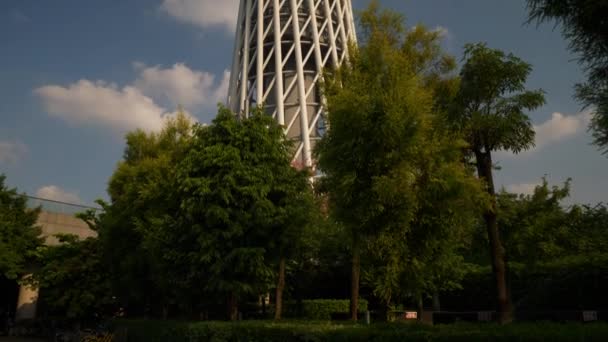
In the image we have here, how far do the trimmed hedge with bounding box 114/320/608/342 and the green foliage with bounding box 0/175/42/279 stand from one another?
14.2 metres

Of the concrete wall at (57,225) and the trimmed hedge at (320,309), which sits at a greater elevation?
the concrete wall at (57,225)

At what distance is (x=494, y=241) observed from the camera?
1146 cm

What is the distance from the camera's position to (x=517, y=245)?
21500 millimetres

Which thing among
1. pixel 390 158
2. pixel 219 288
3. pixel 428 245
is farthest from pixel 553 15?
pixel 219 288

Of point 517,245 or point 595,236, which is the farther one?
point 517,245

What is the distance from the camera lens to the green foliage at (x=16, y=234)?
25672 mm

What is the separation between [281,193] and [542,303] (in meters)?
9.94

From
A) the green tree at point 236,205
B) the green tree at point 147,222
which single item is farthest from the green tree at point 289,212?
the green tree at point 147,222

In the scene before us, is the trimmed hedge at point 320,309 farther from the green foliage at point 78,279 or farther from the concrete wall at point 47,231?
the concrete wall at point 47,231

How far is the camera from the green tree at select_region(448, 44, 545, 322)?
12008 mm

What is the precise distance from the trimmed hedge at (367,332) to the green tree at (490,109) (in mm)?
4627

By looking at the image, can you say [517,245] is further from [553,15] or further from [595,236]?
[553,15]

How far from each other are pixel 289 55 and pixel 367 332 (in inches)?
1402

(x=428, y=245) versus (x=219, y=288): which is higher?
(x=428, y=245)
